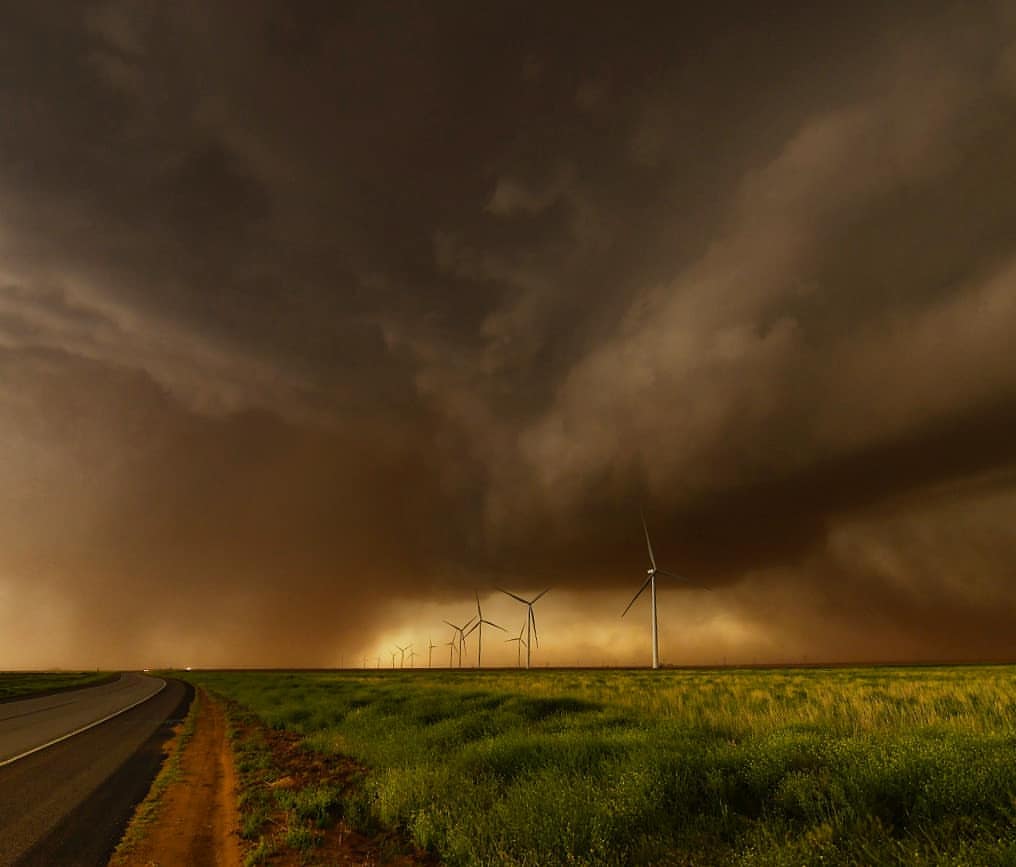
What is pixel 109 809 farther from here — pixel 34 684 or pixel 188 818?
pixel 34 684

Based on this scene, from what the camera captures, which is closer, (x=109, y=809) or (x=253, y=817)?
(x=253, y=817)

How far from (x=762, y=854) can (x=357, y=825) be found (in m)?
7.43

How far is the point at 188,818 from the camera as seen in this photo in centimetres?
1157

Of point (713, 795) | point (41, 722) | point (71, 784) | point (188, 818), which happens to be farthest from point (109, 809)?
point (41, 722)

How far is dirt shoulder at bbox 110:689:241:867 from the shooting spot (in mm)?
9344

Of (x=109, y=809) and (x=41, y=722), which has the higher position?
(x=41, y=722)

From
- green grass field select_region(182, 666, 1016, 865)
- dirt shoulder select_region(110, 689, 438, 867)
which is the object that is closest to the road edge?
dirt shoulder select_region(110, 689, 438, 867)

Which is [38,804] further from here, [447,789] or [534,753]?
[534,753]

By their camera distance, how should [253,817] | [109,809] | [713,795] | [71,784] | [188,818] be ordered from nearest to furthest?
[713,795] → [253,817] → [188,818] → [109,809] → [71,784]

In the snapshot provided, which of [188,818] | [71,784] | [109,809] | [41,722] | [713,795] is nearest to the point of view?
[713,795]

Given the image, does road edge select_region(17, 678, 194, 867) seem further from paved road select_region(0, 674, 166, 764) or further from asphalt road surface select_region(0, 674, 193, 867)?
paved road select_region(0, 674, 166, 764)

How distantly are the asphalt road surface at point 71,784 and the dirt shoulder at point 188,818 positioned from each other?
358mm

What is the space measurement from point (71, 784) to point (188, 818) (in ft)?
17.8

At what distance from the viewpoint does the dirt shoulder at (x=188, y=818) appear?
934cm
